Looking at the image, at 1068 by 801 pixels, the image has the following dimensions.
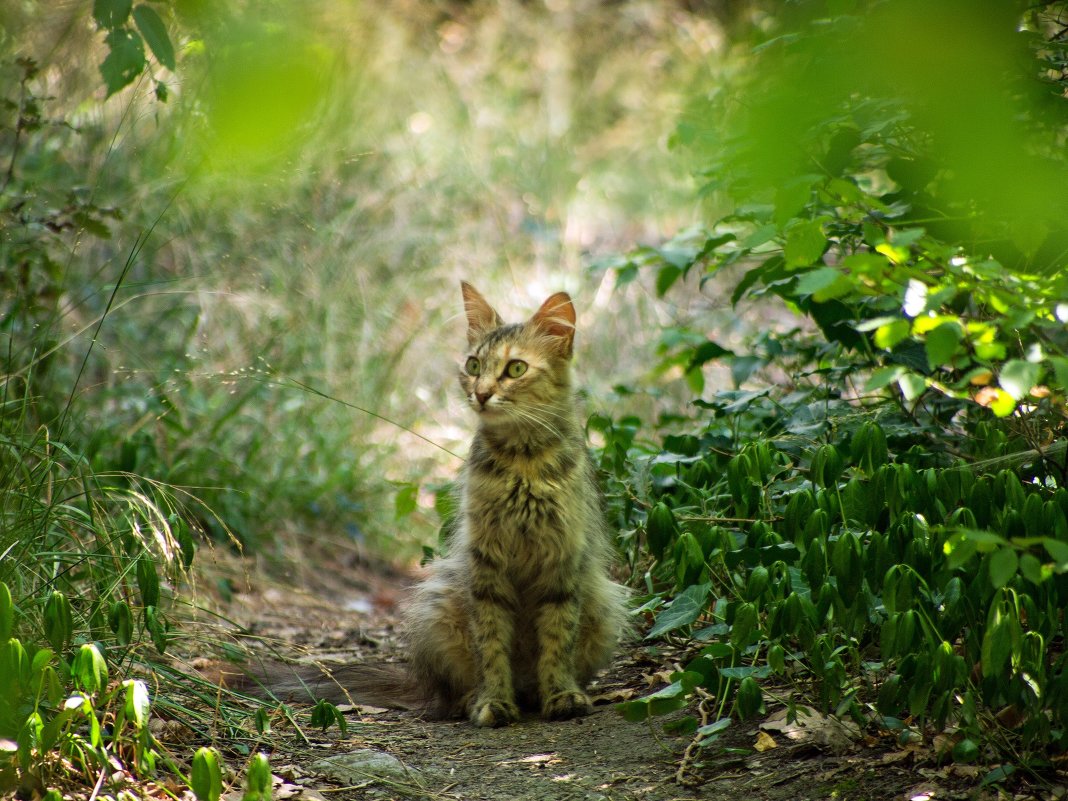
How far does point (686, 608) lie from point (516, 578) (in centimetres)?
97

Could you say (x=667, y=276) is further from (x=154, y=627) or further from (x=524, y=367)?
(x=154, y=627)

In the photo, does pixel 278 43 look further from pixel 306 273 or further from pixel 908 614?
pixel 306 273

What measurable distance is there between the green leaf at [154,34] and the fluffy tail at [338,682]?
2.00 meters

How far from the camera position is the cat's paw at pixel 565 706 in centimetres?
361

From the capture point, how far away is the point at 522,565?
378cm

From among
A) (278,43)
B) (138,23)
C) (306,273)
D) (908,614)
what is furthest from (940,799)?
(306,273)

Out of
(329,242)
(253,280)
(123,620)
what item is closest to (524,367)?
(123,620)

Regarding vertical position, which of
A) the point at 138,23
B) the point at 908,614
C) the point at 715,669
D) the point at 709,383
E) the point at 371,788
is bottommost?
the point at 371,788

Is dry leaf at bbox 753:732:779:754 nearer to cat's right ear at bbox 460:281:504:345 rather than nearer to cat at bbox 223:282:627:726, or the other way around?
cat at bbox 223:282:627:726

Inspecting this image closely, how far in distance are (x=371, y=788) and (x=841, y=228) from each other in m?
2.28

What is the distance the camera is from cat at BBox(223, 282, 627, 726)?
147 inches

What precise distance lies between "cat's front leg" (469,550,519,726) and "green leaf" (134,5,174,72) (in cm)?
194

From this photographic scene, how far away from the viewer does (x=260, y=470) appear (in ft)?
19.3

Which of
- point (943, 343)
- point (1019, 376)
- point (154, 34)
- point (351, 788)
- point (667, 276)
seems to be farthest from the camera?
point (667, 276)
